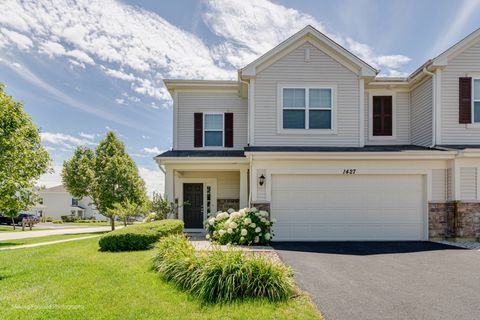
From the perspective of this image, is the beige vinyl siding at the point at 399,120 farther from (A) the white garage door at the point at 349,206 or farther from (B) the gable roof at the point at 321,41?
(A) the white garage door at the point at 349,206

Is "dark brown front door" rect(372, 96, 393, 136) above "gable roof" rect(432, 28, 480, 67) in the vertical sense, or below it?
below

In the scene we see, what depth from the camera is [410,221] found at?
10.5 metres

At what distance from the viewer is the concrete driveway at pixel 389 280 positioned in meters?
4.54

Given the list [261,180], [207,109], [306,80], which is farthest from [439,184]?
[207,109]

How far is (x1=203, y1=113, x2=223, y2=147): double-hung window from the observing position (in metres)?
13.9

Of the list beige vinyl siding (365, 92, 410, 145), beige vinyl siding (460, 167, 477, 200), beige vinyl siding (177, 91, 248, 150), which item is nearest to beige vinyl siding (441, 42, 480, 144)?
beige vinyl siding (460, 167, 477, 200)

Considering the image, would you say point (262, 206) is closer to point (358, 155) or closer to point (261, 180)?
point (261, 180)

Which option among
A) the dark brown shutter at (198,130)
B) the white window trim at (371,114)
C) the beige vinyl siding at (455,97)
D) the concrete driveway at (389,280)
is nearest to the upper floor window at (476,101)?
the beige vinyl siding at (455,97)

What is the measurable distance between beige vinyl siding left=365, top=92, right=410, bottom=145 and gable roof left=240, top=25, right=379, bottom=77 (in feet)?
6.13

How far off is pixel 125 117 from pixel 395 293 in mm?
→ 18139

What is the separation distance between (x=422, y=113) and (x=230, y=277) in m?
11.0

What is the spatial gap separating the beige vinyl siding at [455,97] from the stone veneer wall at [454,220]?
7.91 feet

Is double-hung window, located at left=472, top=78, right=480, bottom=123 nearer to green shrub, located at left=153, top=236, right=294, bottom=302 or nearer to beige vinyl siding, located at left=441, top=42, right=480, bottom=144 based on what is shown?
beige vinyl siding, located at left=441, top=42, right=480, bottom=144

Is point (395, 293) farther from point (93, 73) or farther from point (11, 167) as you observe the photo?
point (93, 73)
